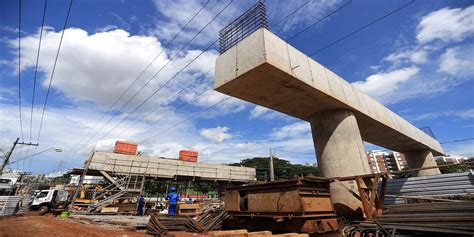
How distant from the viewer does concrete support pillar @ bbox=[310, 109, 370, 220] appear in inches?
371

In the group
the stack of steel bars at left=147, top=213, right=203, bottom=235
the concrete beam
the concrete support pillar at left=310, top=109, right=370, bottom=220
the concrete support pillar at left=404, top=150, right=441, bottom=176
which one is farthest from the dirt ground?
the concrete support pillar at left=404, top=150, right=441, bottom=176

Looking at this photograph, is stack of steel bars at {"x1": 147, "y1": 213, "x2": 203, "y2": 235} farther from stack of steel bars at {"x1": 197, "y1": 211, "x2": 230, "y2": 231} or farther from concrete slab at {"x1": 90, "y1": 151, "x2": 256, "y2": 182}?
concrete slab at {"x1": 90, "y1": 151, "x2": 256, "y2": 182}

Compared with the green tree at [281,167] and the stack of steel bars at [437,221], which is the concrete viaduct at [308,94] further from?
the green tree at [281,167]

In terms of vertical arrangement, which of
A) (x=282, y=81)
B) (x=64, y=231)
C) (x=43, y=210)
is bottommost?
(x=64, y=231)

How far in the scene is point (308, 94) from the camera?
918cm

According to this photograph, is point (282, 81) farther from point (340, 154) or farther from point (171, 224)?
point (171, 224)

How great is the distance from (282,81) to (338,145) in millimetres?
4224

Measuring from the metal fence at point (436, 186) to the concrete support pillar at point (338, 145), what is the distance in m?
5.30

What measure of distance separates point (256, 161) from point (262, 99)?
74451mm

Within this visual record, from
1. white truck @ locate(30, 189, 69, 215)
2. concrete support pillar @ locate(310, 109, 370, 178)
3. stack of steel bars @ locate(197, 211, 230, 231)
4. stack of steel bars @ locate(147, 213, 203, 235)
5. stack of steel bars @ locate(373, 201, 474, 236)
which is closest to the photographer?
stack of steel bars @ locate(373, 201, 474, 236)

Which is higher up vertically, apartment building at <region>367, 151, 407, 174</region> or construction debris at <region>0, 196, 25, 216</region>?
apartment building at <region>367, 151, 407, 174</region>

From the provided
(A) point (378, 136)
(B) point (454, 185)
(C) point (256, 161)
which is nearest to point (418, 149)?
(A) point (378, 136)

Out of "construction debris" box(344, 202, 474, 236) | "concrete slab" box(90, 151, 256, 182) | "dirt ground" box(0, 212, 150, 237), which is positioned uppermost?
"concrete slab" box(90, 151, 256, 182)

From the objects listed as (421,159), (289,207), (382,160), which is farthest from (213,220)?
(382,160)
